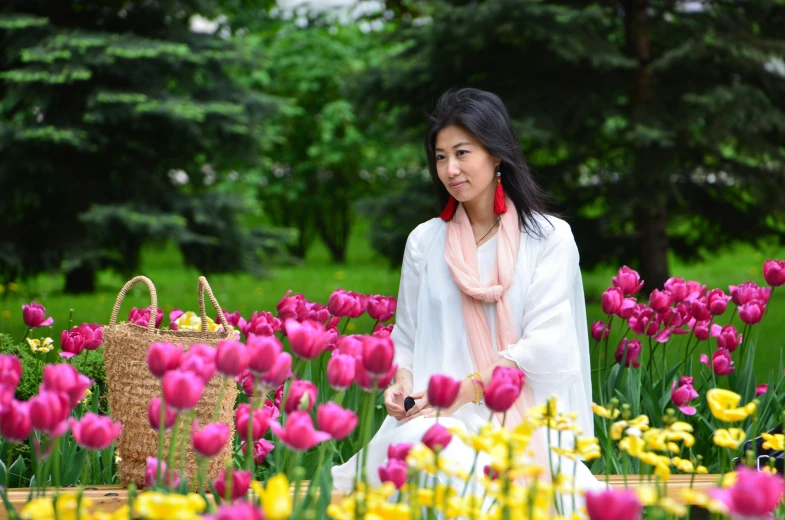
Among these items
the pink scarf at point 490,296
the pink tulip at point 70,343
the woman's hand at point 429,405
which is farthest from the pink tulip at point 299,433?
the pink tulip at point 70,343

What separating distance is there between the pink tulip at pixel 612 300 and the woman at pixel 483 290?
0.45 meters

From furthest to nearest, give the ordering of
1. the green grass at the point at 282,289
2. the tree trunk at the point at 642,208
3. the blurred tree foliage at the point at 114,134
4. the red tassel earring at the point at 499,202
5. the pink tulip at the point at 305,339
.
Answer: the blurred tree foliage at the point at 114,134, the tree trunk at the point at 642,208, the green grass at the point at 282,289, the red tassel earring at the point at 499,202, the pink tulip at the point at 305,339

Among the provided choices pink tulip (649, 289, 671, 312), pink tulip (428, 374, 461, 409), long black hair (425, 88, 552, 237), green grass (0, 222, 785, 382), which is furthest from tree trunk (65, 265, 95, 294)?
pink tulip (428, 374, 461, 409)

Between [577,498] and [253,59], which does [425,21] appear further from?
[577,498]

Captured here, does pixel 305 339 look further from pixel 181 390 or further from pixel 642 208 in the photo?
pixel 642 208

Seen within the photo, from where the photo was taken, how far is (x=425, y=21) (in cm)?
972

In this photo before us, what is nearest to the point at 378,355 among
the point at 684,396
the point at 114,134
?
the point at 684,396

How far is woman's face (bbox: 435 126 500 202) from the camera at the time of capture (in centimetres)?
276

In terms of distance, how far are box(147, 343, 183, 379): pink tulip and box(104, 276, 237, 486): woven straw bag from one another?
33.3 inches

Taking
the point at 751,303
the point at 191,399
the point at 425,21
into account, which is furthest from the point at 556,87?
the point at 191,399

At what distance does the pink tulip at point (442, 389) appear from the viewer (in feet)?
5.80

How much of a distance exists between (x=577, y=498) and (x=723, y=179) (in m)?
7.92

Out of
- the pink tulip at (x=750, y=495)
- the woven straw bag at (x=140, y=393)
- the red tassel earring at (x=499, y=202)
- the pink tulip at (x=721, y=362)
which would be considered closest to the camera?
the pink tulip at (x=750, y=495)

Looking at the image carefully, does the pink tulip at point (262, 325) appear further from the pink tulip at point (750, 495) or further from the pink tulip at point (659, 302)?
the pink tulip at point (750, 495)
